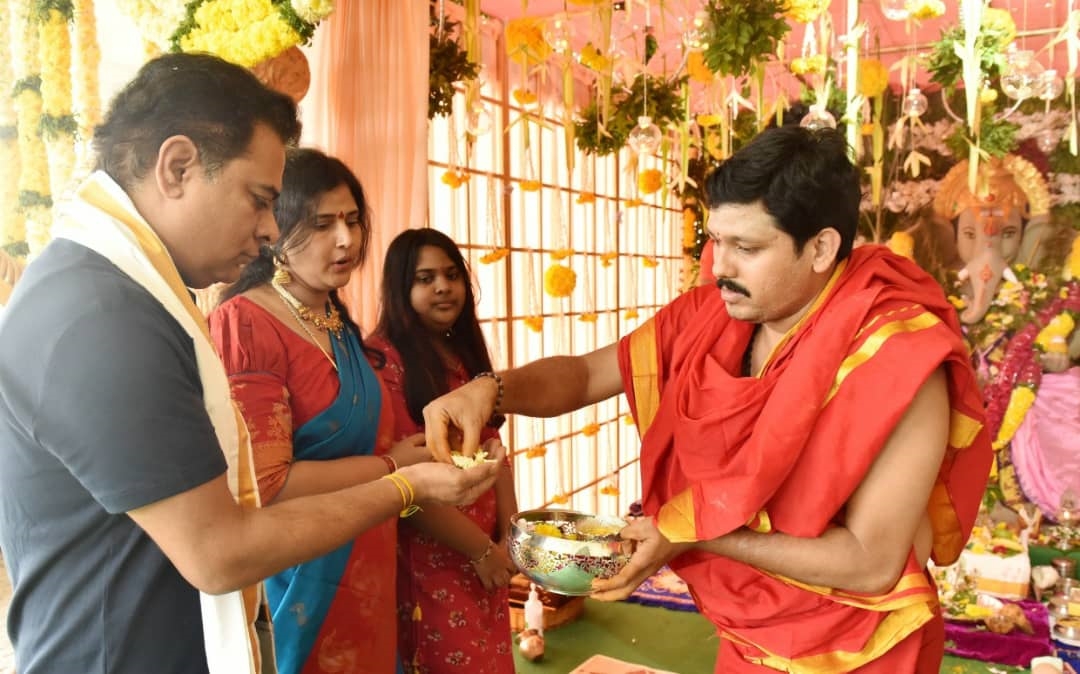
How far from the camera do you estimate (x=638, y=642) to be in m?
3.14

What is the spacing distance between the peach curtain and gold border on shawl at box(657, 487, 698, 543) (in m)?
1.45

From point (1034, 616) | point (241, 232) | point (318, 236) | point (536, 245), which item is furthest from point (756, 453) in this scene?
point (536, 245)

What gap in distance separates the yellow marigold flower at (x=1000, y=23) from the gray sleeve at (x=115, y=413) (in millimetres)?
3633

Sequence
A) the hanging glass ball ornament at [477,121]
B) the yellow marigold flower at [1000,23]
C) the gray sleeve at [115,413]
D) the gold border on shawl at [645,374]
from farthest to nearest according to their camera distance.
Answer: the yellow marigold flower at [1000,23], the hanging glass ball ornament at [477,121], the gold border on shawl at [645,374], the gray sleeve at [115,413]

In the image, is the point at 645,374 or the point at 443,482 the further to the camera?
the point at 645,374

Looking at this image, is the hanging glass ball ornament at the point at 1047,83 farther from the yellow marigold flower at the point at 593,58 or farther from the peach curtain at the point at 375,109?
the peach curtain at the point at 375,109

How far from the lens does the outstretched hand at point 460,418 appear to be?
1603 millimetres

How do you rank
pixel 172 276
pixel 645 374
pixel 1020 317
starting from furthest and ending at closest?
pixel 1020 317
pixel 645 374
pixel 172 276

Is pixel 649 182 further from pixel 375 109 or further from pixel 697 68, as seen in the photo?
pixel 375 109

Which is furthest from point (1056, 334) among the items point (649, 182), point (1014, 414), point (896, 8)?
point (896, 8)

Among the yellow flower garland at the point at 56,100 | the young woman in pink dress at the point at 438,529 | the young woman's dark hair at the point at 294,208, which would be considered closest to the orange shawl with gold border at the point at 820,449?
the young woman in pink dress at the point at 438,529

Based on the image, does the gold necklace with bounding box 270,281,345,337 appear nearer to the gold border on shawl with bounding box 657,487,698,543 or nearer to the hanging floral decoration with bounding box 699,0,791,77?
the gold border on shawl with bounding box 657,487,698,543

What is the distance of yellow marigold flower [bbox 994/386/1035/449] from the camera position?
5.46 metres

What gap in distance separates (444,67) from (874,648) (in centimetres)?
228
